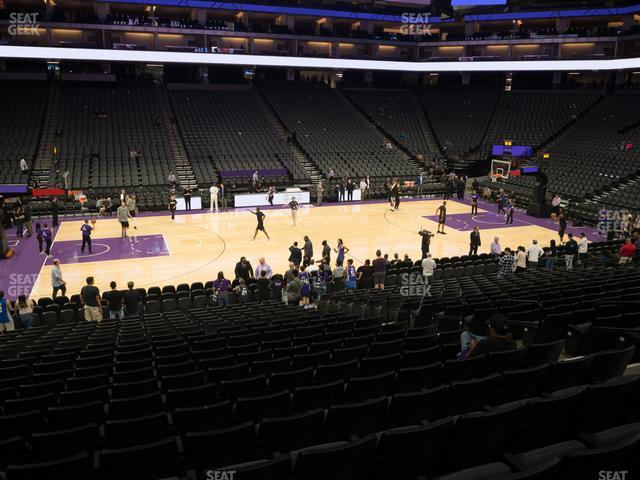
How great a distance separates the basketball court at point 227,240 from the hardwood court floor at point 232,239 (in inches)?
1.4

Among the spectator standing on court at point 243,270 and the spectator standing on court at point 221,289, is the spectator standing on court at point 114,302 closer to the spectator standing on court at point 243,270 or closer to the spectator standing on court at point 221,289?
the spectator standing on court at point 221,289

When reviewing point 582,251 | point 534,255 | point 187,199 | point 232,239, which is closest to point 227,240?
point 232,239

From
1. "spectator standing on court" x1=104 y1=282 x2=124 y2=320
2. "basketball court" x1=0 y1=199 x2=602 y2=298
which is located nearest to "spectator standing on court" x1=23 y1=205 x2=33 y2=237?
"basketball court" x1=0 y1=199 x2=602 y2=298

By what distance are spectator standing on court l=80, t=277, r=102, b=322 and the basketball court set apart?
11.7ft

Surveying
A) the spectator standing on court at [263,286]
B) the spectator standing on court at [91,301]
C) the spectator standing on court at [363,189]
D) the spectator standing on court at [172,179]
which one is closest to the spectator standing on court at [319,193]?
the spectator standing on court at [363,189]

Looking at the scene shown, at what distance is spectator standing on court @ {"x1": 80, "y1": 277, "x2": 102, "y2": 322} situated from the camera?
1258 centimetres

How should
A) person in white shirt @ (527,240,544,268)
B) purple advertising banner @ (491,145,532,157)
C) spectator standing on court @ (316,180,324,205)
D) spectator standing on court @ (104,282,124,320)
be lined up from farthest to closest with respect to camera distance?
purple advertising banner @ (491,145,532,157) → spectator standing on court @ (316,180,324,205) → person in white shirt @ (527,240,544,268) → spectator standing on court @ (104,282,124,320)

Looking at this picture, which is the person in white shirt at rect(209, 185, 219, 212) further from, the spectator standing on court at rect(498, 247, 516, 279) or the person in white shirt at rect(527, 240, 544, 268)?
the spectator standing on court at rect(498, 247, 516, 279)

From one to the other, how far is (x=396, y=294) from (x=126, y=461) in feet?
33.1

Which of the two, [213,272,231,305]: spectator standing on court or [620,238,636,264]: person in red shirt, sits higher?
[620,238,636,264]: person in red shirt

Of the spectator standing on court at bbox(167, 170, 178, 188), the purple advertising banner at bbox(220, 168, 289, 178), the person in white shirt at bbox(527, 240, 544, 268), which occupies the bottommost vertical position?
the person in white shirt at bbox(527, 240, 544, 268)

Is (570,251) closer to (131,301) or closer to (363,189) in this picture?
(131,301)

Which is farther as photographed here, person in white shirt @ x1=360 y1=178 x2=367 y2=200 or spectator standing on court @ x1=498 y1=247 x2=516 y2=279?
person in white shirt @ x1=360 y1=178 x2=367 y2=200

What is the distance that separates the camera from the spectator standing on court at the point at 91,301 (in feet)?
41.3
